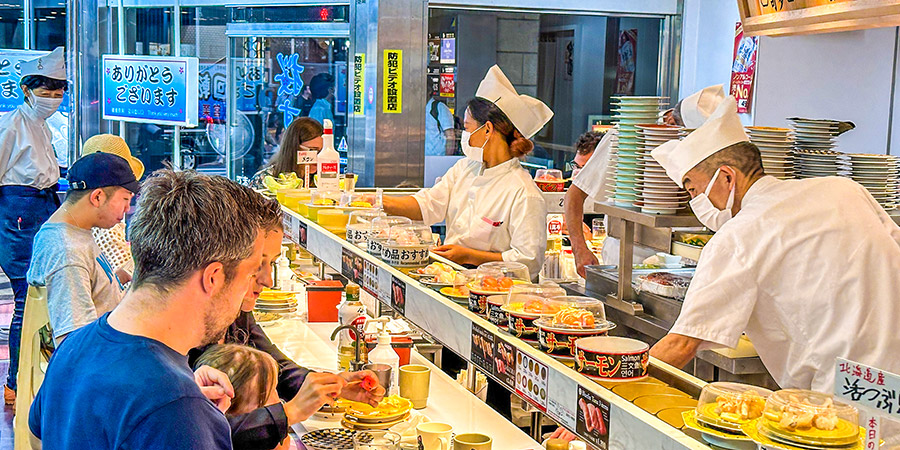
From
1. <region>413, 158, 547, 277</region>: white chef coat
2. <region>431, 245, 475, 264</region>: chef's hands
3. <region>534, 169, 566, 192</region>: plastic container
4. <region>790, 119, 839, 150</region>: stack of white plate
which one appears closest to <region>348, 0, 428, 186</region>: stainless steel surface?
<region>534, 169, 566, 192</region>: plastic container

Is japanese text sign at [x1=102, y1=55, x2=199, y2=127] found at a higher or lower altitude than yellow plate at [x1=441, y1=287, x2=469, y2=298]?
higher

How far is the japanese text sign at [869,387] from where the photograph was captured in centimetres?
149

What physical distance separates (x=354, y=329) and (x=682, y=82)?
595 centimetres

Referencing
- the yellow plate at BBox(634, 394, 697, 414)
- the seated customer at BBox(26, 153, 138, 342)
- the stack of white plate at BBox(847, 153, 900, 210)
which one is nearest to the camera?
the yellow plate at BBox(634, 394, 697, 414)

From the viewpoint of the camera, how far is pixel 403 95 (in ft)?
23.5

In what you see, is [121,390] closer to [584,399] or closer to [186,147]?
[584,399]

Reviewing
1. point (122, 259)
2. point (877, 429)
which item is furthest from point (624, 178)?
point (122, 259)

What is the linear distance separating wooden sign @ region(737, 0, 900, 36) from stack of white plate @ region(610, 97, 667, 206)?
134cm

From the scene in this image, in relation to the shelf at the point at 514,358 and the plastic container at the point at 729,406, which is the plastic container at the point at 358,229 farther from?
the plastic container at the point at 729,406

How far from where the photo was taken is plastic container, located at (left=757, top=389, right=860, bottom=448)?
5.42 ft

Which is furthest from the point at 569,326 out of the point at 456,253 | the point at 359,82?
the point at 359,82

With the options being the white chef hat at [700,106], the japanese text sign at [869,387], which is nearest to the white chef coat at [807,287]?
the white chef hat at [700,106]

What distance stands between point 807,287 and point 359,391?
1338mm

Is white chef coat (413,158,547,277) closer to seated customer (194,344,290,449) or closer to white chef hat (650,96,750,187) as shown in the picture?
white chef hat (650,96,750,187)
